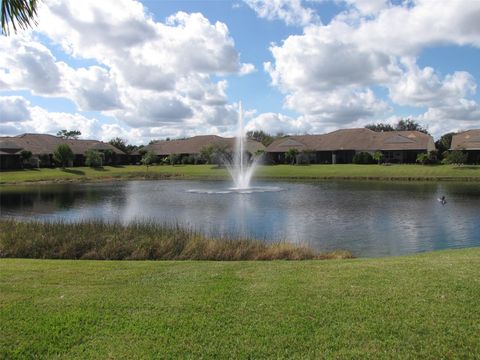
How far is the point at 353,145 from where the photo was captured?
76.8m

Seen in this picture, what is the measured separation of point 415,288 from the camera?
25.6 ft

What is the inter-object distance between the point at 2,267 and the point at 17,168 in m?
71.5

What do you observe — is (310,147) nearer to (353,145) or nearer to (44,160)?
(353,145)

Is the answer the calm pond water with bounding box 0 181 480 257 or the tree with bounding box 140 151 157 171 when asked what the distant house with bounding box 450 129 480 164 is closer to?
the calm pond water with bounding box 0 181 480 257

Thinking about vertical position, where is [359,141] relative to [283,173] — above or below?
above

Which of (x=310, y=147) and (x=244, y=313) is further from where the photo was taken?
(x=310, y=147)

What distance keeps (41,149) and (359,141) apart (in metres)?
54.2

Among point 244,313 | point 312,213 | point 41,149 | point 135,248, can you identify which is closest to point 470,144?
point 312,213

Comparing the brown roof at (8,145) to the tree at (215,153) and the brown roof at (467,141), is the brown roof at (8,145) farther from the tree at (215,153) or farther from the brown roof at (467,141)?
the brown roof at (467,141)

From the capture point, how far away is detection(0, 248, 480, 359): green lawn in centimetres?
579

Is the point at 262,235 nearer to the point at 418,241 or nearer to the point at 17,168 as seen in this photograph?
the point at 418,241

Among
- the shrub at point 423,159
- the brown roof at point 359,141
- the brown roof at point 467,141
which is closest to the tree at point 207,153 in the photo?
the brown roof at point 359,141

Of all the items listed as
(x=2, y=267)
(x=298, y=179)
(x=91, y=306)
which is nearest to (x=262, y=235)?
(x=2, y=267)

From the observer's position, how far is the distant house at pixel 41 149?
75.5 metres
